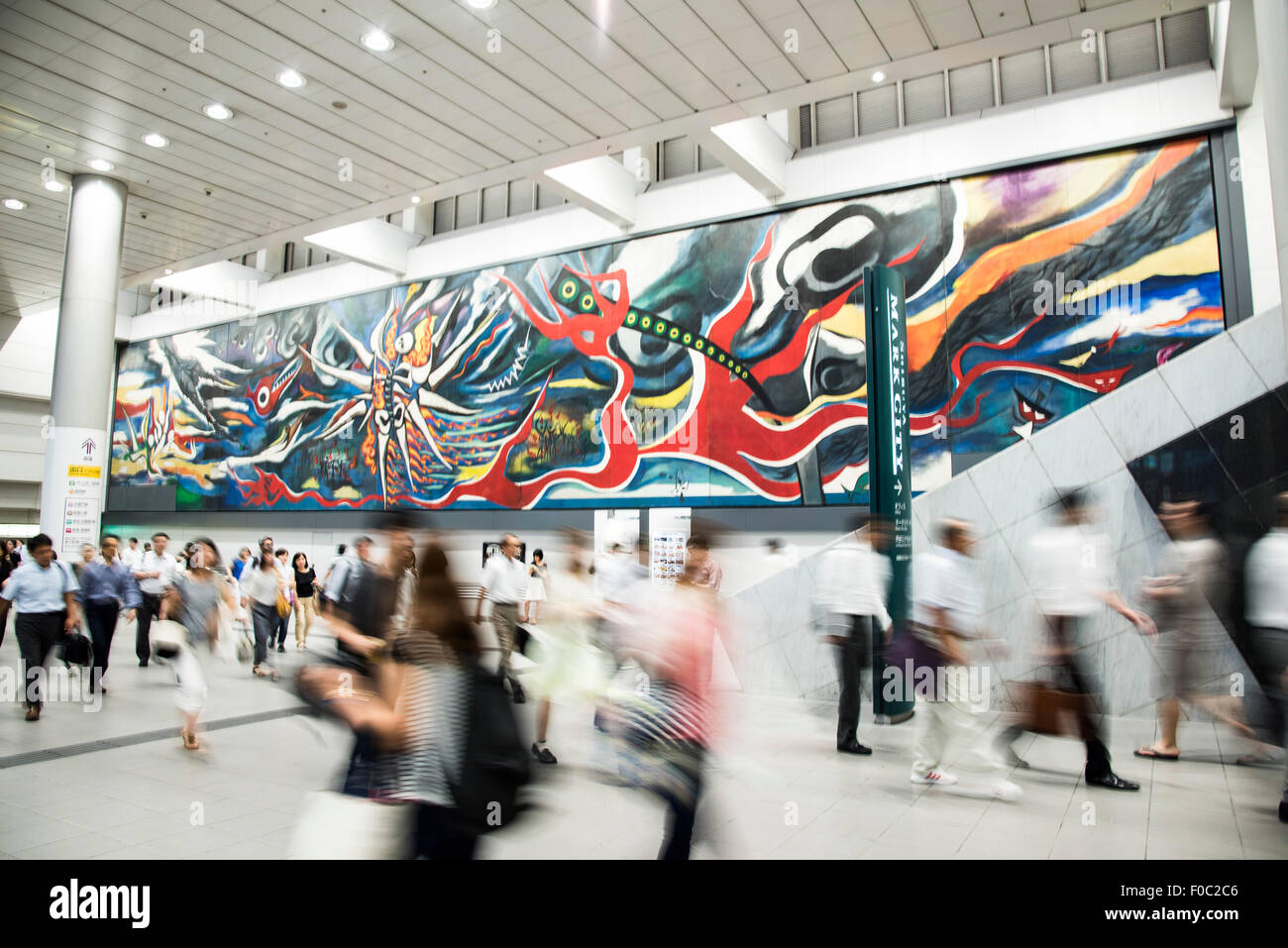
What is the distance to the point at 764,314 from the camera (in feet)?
43.5

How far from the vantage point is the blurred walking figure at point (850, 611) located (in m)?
6.29

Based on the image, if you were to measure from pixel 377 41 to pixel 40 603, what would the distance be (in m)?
6.17

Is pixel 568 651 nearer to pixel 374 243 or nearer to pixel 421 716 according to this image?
pixel 421 716

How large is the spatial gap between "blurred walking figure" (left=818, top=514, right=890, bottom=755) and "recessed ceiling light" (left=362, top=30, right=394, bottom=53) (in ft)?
21.4

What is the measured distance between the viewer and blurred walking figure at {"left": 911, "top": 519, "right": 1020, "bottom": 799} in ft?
17.8

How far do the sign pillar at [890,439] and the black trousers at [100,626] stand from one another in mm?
7662

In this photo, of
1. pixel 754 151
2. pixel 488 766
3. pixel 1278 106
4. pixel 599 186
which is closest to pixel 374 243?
pixel 599 186

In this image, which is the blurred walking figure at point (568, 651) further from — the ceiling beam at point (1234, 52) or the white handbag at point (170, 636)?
the ceiling beam at point (1234, 52)

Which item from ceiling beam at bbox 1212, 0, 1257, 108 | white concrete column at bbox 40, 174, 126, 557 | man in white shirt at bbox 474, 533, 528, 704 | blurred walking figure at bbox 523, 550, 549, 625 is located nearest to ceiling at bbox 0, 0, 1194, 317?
white concrete column at bbox 40, 174, 126, 557

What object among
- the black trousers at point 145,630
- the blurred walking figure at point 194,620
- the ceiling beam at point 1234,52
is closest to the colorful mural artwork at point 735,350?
the ceiling beam at point 1234,52

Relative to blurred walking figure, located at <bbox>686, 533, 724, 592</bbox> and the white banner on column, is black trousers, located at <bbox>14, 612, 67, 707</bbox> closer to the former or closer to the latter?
the white banner on column

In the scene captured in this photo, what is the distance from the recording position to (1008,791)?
5.14 meters

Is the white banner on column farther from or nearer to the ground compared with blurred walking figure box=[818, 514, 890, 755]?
farther from the ground
